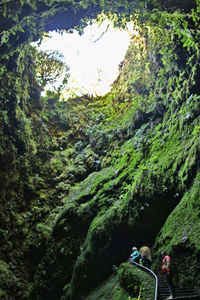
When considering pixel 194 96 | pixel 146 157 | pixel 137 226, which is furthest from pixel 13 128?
pixel 194 96

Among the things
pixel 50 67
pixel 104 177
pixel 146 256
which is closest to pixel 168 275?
pixel 146 256

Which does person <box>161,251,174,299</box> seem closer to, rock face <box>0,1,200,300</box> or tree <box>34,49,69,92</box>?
rock face <box>0,1,200,300</box>

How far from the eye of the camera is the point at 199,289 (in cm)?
468

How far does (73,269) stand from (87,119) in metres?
8.85

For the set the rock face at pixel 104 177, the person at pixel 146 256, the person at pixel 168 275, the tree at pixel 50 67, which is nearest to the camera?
the person at pixel 168 275

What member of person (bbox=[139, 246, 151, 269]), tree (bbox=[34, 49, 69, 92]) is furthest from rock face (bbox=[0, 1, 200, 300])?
tree (bbox=[34, 49, 69, 92])

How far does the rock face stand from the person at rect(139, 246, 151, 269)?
8.3 inches

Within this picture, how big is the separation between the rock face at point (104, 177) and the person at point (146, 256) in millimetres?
212

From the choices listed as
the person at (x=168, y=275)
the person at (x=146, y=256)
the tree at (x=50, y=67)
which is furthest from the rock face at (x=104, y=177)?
the tree at (x=50, y=67)

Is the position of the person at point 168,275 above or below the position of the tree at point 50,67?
below

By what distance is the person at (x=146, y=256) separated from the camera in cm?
631

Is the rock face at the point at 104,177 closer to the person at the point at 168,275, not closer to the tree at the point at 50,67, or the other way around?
the person at the point at 168,275

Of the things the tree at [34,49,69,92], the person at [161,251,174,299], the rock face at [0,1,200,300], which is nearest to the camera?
the person at [161,251,174,299]

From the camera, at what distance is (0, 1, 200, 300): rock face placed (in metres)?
6.96
